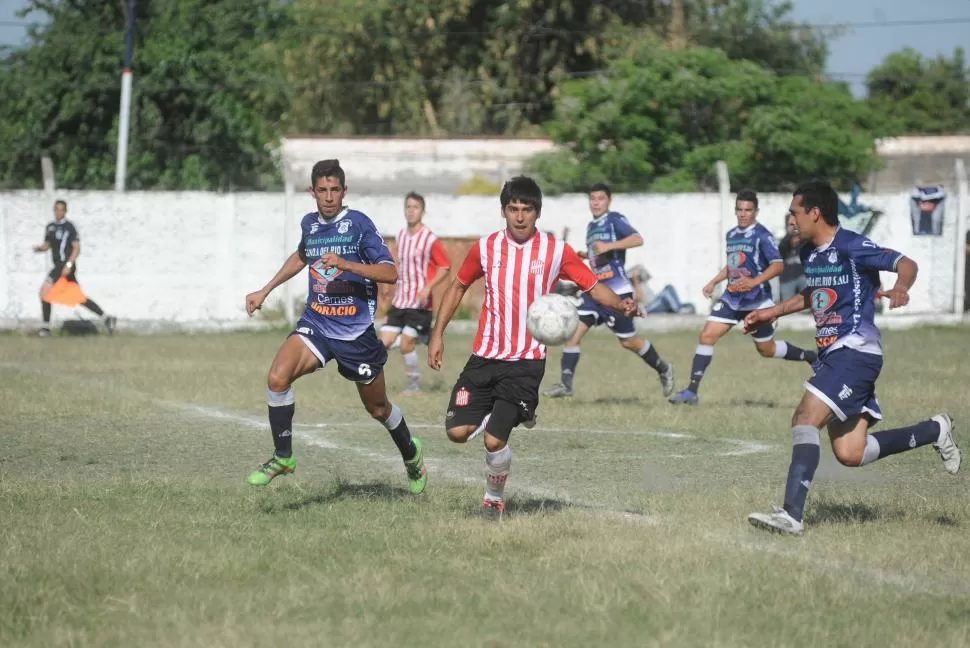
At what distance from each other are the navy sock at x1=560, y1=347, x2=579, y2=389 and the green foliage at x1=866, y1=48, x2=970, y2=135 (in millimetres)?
44215

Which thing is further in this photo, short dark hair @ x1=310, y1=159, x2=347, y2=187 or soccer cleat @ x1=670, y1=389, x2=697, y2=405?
soccer cleat @ x1=670, y1=389, x2=697, y2=405

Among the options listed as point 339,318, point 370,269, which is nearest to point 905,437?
point 370,269

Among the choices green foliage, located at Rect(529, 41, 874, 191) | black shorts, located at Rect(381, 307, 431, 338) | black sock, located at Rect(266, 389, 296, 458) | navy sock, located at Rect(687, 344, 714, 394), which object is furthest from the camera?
green foliage, located at Rect(529, 41, 874, 191)

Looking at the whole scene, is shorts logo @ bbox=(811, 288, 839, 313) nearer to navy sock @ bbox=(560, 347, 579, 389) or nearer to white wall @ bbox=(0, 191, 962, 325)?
navy sock @ bbox=(560, 347, 579, 389)

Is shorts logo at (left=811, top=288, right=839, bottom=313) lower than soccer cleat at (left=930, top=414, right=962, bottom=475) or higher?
higher

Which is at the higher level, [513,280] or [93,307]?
[513,280]

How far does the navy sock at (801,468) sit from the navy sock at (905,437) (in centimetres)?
64

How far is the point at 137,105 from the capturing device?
31.2 meters

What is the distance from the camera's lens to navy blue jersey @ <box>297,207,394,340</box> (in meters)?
7.86

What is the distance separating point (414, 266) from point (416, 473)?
6604 mm

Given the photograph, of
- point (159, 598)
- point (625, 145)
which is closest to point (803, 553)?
point (159, 598)

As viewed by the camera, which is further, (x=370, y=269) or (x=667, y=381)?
(x=667, y=381)

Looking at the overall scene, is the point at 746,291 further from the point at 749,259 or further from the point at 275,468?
the point at 275,468

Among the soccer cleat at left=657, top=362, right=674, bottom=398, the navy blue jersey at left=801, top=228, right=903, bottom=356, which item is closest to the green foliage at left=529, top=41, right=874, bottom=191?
the soccer cleat at left=657, top=362, right=674, bottom=398
